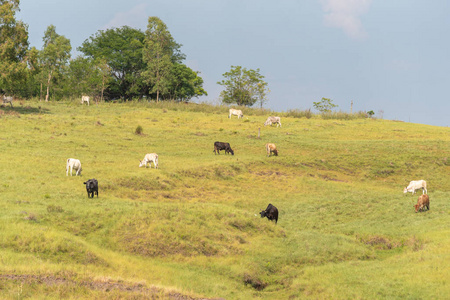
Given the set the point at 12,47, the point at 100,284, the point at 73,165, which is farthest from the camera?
the point at 12,47

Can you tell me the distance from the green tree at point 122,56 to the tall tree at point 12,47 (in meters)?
29.5

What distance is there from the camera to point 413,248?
18.2 meters

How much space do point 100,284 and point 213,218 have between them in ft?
29.4

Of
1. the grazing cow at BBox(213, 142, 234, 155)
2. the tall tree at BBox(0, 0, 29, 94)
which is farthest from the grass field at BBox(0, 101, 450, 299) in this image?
the tall tree at BBox(0, 0, 29, 94)

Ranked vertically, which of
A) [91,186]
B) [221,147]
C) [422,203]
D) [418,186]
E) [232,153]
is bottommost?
[91,186]

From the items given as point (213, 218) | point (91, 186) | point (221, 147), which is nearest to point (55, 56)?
point (221, 147)

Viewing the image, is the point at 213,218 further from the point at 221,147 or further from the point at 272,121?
the point at 272,121

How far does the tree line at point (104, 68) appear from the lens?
53513 millimetres

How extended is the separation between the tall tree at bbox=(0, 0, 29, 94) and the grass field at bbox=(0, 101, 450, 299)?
22.7 feet

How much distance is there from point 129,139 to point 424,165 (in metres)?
26.8

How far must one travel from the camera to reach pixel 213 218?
21.4m

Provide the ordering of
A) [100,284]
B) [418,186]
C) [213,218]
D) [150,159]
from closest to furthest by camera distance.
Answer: [100,284] → [213,218] → [418,186] → [150,159]

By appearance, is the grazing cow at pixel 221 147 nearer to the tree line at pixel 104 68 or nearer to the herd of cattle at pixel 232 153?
the herd of cattle at pixel 232 153

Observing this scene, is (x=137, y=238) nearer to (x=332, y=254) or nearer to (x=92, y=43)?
(x=332, y=254)
